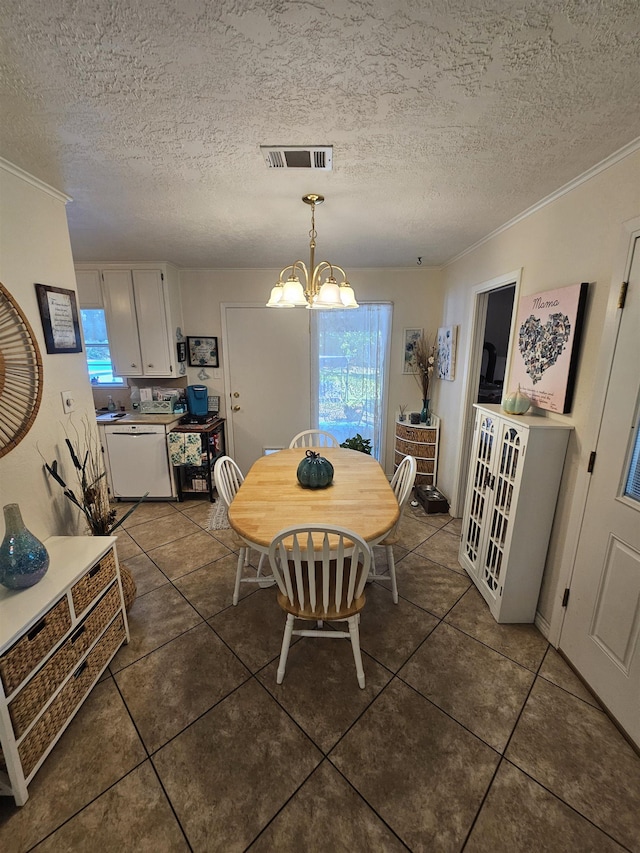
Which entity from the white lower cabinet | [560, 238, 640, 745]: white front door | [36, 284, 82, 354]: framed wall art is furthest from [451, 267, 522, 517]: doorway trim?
[36, 284, 82, 354]: framed wall art

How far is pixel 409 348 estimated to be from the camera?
3.75m

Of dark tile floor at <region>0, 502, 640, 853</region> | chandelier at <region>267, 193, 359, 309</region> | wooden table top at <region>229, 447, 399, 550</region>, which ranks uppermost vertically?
chandelier at <region>267, 193, 359, 309</region>

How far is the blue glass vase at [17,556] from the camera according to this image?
1.29m

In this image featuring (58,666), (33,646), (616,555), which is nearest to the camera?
(33,646)

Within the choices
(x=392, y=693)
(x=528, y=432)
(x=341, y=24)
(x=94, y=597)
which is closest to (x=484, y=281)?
(x=528, y=432)

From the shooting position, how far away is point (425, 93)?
3.56ft

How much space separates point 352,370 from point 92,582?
303 cm

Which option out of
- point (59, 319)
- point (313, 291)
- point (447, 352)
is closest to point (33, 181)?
point (59, 319)

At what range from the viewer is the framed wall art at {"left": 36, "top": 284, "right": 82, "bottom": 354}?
66.9 inches

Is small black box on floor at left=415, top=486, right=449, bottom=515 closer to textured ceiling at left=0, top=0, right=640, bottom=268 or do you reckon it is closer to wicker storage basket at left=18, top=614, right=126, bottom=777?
textured ceiling at left=0, top=0, right=640, bottom=268

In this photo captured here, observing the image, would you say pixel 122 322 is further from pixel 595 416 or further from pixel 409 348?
pixel 595 416

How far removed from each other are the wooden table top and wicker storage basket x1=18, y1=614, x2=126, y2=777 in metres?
0.86

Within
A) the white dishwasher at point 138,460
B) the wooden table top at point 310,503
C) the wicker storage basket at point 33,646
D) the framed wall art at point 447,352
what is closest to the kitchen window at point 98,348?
the white dishwasher at point 138,460

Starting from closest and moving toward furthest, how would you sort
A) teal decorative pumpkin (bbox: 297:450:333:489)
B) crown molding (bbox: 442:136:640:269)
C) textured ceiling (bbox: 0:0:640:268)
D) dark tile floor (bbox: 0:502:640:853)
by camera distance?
textured ceiling (bbox: 0:0:640:268)
dark tile floor (bbox: 0:502:640:853)
crown molding (bbox: 442:136:640:269)
teal decorative pumpkin (bbox: 297:450:333:489)
